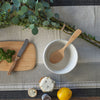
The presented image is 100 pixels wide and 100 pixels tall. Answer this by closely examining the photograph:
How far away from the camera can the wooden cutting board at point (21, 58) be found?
69 centimetres

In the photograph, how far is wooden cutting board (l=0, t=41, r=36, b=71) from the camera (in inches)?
27.2

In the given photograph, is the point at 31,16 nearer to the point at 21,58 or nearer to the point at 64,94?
the point at 21,58

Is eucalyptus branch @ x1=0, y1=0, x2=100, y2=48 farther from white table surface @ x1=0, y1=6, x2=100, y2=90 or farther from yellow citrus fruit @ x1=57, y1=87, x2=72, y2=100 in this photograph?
yellow citrus fruit @ x1=57, y1=87, x2=72, y2=100

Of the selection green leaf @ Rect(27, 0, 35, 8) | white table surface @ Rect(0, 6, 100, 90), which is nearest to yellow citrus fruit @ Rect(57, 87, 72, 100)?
white table surface @ Rect(0, 6, 100, 90)

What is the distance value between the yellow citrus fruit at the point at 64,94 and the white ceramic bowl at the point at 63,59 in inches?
3.1

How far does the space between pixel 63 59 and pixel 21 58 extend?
196 millimetres

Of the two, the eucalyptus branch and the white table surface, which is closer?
the eucalyptus branch

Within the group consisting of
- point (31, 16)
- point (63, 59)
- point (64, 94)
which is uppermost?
point (31, 16)

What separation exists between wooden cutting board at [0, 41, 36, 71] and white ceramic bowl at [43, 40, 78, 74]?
0.07 m

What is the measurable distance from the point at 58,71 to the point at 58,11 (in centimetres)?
28

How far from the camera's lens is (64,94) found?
64 centimetres

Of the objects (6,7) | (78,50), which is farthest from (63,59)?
(6,7)

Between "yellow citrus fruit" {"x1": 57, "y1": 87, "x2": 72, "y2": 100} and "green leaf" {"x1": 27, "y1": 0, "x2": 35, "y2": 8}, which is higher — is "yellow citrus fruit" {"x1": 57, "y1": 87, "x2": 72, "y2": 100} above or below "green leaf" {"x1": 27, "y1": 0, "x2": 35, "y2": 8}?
below

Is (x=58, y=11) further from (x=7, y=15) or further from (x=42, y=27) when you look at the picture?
(x=7, y=15)
